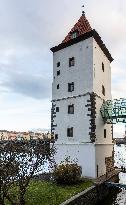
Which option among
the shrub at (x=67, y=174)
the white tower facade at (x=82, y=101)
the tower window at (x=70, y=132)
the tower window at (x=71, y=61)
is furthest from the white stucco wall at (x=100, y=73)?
the shrub at (x=67, y=174)

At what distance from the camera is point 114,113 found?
3178 cm

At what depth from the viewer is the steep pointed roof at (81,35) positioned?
107 ft

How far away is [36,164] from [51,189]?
15.5 ft

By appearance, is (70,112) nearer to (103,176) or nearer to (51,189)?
(103,176)

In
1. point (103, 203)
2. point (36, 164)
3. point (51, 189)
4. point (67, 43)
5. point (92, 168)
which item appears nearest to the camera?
point (36, 164)

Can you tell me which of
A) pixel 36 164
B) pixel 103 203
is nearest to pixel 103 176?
pixel 103 203

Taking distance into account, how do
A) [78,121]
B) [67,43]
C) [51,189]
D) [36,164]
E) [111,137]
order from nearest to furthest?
[36,164], [51,189], [78,121], [67,43], [111,137]

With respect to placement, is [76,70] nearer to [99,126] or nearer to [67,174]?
[99,126]

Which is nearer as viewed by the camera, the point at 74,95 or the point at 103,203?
the point at 103,203

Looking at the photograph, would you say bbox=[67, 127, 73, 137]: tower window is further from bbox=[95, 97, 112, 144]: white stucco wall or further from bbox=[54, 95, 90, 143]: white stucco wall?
bbox=[95, 97, 112, 144]: white stucco wall

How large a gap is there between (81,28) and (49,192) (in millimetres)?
21216

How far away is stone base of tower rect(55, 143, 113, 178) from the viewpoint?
29.6m

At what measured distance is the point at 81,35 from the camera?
33.1 m

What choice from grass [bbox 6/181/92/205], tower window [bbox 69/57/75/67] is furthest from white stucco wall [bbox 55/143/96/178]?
tower window [bbox 69/57/75/67]
